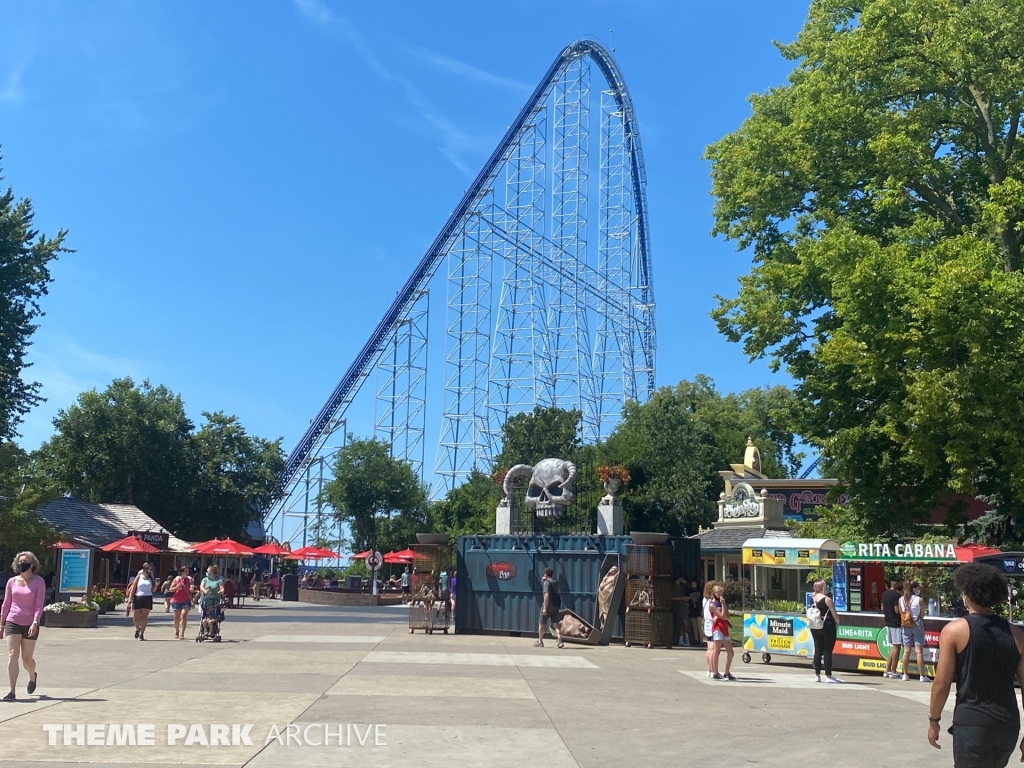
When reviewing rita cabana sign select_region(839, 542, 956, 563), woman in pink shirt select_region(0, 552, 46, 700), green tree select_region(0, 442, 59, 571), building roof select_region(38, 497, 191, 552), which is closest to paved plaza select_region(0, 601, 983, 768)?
woman in pink shirt select_region(0, 552, 46, 700)

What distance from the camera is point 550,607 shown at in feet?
70.4

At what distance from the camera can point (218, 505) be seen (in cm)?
4994

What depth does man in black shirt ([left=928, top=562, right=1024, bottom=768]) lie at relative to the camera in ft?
16.5

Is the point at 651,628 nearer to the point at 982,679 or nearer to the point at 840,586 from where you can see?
the point at 840,586

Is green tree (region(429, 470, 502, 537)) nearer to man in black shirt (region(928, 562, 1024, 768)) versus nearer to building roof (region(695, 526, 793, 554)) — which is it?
building roof (region(695, 526, 793, 554))

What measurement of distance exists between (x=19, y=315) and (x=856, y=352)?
2431cm

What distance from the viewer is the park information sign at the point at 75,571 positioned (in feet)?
83.0

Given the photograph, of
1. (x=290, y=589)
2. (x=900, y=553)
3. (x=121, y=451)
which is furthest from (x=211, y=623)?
(x=121, y=451)

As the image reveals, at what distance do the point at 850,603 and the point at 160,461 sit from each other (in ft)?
118

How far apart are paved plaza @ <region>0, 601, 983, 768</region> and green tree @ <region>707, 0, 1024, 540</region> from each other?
184 inches

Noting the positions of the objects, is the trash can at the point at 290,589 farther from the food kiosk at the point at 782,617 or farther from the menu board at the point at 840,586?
the menu board at the point at 840,586

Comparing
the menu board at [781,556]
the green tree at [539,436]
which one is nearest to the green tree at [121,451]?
the green tree at [539,436]

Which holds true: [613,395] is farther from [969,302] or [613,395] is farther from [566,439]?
[969,302]

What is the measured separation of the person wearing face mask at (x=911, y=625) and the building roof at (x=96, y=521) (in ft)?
82.2
